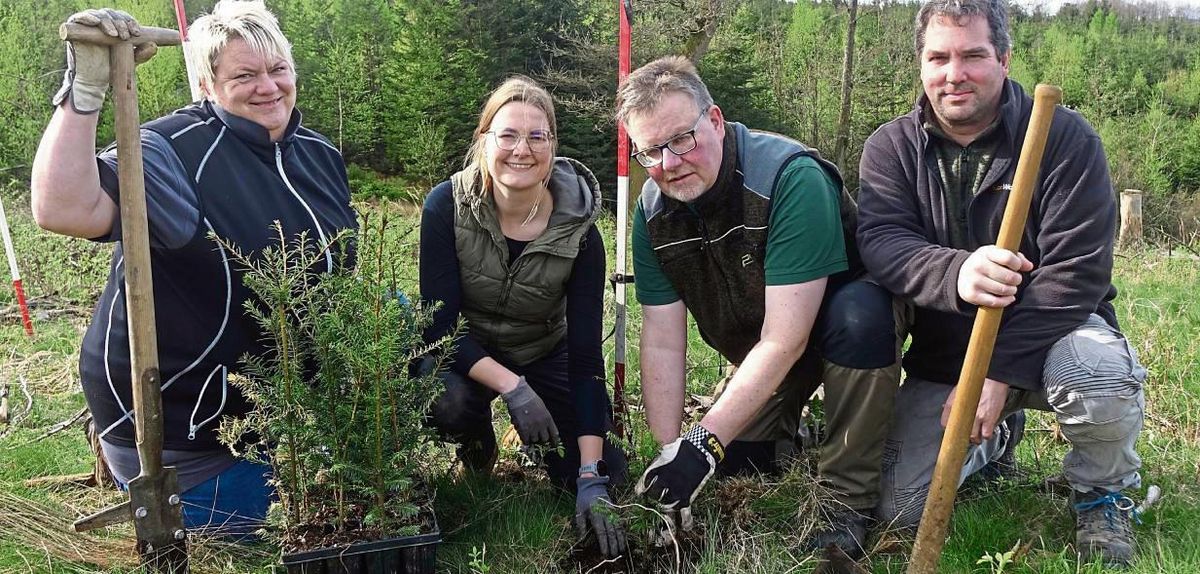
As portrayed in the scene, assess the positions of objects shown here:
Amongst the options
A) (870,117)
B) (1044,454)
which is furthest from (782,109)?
(1044,454)

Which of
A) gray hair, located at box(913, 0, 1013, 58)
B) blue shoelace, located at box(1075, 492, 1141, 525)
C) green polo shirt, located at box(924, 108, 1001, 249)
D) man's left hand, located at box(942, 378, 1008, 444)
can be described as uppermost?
gray hair, located at box(913, 0, 1013, 58)

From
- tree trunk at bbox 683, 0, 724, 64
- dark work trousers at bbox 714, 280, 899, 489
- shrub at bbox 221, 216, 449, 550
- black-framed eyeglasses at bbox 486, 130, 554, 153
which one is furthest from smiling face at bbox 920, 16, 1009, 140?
tree trunk at bbox 683, 0, 724, 64

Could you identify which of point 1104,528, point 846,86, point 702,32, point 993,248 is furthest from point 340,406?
point 846,86

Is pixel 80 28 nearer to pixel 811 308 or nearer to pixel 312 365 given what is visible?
pixel 312 365

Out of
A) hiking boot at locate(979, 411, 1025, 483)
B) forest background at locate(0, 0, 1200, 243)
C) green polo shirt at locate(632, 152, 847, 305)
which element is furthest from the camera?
forest background at locate(0, 0, 1200, 243)

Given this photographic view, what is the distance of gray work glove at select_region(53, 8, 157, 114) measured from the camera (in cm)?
221

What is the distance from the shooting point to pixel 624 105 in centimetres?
278

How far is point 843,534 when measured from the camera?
2826mm

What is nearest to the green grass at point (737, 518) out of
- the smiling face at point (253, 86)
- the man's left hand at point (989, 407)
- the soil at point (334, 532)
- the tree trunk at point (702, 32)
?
the soil at point (334, 532)

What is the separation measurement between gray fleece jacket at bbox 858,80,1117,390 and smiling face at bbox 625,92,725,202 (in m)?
0.56

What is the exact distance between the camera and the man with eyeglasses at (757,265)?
8.95ft

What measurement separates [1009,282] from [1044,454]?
1.61 metres

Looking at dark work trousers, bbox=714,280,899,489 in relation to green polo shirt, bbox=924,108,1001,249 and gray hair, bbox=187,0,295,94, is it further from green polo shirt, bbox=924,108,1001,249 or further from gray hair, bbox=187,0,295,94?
gray hair, bbox=187,0,295,94

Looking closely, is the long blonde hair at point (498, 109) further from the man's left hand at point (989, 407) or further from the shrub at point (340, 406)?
the man's left hand at point (989, 407)
